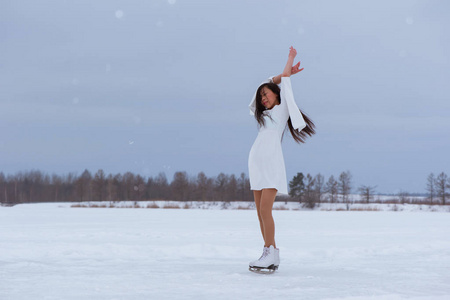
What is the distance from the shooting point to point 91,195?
299 ft

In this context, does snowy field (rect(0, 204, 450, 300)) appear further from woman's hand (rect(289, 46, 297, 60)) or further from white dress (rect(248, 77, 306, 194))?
woman's hand (rect(289, 46, 297, 60))

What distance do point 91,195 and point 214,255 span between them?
9026 cm

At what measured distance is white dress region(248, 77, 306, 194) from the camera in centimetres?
402

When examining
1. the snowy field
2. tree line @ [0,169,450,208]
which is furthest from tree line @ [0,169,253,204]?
the snowy field

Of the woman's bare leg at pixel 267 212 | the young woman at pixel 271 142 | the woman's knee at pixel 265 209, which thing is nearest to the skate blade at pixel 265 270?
the young woman at pixel 271 142

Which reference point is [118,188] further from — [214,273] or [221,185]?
[214,273]

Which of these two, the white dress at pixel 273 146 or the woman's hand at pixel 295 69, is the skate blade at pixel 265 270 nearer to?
the white dress at pixel 273 146

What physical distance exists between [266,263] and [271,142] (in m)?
1.10

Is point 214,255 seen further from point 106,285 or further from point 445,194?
point 445,194

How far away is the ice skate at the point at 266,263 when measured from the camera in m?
3.95

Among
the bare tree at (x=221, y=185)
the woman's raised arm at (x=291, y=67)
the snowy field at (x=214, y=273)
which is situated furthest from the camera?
the bare tree at (x=221, y=185)

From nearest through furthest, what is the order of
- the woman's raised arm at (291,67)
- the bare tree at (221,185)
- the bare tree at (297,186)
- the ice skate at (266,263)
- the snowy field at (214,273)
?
the snowy field at (214,273)
the ice skate at (266,263)
the woman's raised arm at (291,67)
the bare tree at (297,186)
the bare tree at (221,185)

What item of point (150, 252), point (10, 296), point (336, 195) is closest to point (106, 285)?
point (10, 296)

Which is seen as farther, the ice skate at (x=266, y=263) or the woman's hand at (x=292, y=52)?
the woman's hand at (x=292, y=52)
